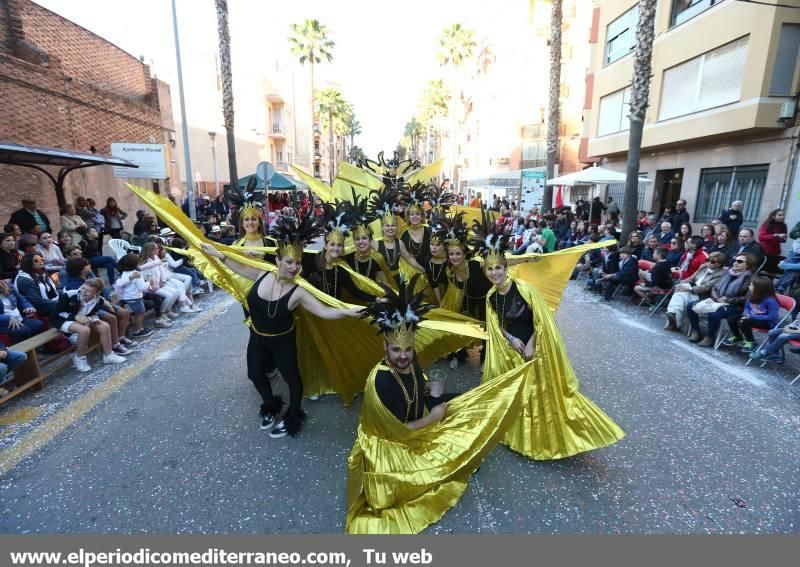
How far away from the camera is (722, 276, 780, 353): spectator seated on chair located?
16.3 feet

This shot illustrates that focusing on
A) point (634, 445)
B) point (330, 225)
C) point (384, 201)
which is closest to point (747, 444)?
point (634, 445)

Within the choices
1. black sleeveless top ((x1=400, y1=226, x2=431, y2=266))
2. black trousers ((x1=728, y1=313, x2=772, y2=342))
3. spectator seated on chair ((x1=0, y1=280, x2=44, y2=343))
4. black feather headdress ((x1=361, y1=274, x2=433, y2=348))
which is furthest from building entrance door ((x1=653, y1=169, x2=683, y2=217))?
spectator seated on chair ((x1=0, y1=280, x2=44, y2=343))

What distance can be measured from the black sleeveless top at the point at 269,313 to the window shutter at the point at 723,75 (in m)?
12.4

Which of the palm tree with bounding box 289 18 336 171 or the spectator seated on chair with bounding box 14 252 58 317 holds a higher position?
the palm tree with bounding box 289 18 336 171

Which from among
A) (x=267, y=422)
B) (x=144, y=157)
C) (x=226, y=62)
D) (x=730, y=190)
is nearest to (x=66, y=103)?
(x=144, y=157)

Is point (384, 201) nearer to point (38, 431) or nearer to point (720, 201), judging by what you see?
point (38, 431)

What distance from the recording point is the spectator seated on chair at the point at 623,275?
774 cm

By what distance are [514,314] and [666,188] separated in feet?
46.1

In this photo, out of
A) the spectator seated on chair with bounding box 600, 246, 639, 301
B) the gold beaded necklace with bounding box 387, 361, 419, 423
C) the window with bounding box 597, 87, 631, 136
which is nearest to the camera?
the gold beaded necklace with bounding box 387, 361, 419, 423

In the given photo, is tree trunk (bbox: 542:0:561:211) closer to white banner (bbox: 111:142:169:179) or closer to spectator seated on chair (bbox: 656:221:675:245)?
spectator seated on chair (bbox: 656:221:675:245)

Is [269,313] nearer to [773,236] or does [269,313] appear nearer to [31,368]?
[31,368]

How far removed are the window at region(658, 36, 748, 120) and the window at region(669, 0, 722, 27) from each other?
122 cm

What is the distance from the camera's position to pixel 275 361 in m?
3.53

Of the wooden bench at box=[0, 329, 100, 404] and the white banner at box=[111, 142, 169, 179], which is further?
the white banner at box=[111, 142, 169, 179]
